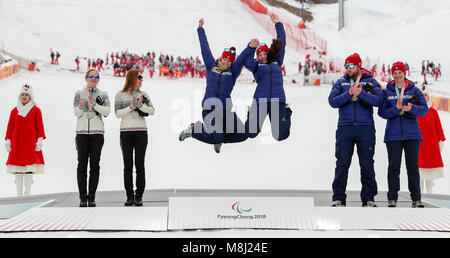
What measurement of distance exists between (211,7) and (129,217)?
104ft

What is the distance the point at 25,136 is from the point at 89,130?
1.90 meters

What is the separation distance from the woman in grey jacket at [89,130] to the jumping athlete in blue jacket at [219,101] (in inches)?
46.9

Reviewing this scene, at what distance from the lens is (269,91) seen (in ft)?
18.1

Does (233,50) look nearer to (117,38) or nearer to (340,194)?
(340,194)

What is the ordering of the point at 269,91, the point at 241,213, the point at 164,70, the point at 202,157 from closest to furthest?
1. the point at 241,213
2. the point at 269,91
3. the point at 202,157
4. the point at 164,70

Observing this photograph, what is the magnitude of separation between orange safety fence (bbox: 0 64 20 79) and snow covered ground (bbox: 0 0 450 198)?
281 mm

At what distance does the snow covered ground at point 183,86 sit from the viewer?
8.03m

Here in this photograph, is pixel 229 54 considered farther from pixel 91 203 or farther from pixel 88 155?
pixel 91 203

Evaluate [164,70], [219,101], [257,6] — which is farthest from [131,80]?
[257,6]

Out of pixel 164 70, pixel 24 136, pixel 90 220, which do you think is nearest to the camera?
pixel 90 220

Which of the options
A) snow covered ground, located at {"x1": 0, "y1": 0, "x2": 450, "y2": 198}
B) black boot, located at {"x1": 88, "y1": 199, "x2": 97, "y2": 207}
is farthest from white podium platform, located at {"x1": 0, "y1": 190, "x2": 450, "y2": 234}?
snow covered ground, located at {"x1": 0, "y1": 0, "x2": 450, "y2": 198}

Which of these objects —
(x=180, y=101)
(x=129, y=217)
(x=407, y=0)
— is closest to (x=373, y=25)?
(x=407, y=0)

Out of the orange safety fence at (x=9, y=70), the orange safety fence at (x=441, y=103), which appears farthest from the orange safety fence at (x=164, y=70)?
the orange safety fence at (x=441, y=103)

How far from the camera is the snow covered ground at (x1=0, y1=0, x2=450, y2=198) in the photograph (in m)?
8.03
